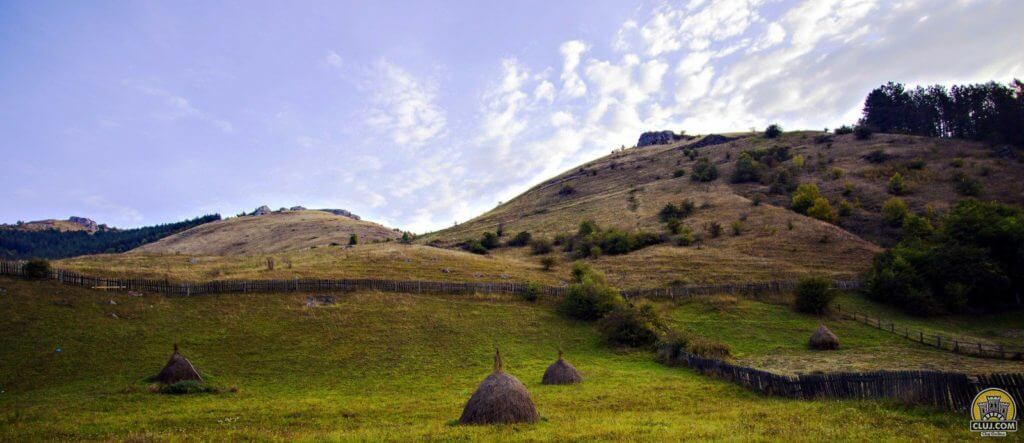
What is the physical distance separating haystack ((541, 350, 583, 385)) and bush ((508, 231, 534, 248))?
204 ft

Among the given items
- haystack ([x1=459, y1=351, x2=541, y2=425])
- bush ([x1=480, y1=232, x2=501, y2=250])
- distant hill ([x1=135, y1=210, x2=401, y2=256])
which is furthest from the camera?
distant hill ([x1=135, y1=210, x2=401, y2=256])

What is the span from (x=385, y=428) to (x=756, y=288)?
157 ft

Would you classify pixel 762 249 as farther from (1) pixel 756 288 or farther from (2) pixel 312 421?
(2) pixel 312 421

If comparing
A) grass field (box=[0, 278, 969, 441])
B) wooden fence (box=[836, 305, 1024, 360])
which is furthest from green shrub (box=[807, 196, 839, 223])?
grass field (box=[0, 278, 969, 441])

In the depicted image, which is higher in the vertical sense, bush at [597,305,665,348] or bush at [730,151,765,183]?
bush at [730,151,765,183]

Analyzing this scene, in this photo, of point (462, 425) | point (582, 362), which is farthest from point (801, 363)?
point (462, 425)

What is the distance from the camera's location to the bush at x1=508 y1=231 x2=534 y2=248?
95625 mm

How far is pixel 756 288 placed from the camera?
5688 centimetres

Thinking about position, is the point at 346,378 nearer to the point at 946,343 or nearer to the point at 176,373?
the point at 176,373

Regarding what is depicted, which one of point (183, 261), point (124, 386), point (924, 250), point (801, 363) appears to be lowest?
point (801, 363)

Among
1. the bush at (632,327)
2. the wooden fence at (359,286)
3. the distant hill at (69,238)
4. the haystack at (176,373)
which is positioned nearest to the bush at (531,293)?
the wooden fence at (359,286)

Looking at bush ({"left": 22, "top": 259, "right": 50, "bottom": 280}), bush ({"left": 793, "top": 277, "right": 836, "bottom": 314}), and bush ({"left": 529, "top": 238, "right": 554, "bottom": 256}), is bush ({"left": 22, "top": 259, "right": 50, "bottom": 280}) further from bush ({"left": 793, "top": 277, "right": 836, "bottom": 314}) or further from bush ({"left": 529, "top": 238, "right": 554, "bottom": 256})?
bush ({"left": 793, "top": 277, "right": 836, "bottom": 314})

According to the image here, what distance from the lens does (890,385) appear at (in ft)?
68.8

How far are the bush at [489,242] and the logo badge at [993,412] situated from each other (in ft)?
261
